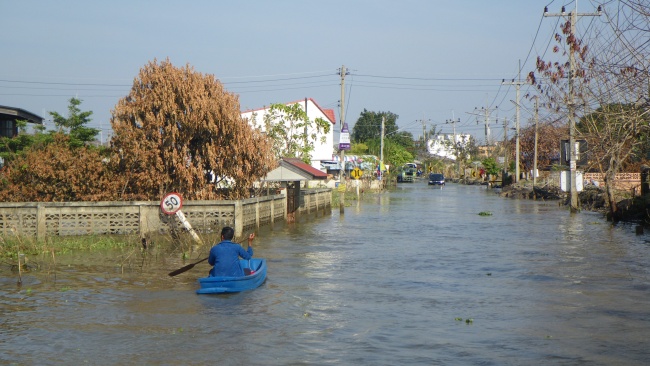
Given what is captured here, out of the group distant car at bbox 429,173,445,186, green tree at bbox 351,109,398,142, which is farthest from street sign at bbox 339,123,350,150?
green tree at bbox 351,109,398,142

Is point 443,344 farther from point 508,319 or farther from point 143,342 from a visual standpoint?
point 143,342

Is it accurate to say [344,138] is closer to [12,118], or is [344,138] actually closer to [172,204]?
[12,118]

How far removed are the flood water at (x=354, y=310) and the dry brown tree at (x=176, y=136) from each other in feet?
13.2

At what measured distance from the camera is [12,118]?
3572 centimetres

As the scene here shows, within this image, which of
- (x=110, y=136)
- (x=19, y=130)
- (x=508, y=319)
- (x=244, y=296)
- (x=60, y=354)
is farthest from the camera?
(x=19, y=130)

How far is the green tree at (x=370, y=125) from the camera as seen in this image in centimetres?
14612

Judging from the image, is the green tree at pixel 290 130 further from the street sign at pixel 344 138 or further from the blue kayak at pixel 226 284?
the blue kayak at pixel 226 284

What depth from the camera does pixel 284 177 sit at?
3023 centimetres

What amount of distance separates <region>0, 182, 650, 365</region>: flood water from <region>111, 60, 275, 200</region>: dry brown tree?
4019 millimetres

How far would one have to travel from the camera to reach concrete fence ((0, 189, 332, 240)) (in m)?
21.4

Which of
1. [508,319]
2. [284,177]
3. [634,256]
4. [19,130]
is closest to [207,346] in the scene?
[508,319]

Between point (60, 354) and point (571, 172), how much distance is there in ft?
104

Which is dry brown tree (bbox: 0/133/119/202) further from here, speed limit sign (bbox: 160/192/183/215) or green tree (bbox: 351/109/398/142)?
green tree (bbox: 351/109/398/142)

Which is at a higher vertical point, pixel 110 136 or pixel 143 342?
pixel 110 136
